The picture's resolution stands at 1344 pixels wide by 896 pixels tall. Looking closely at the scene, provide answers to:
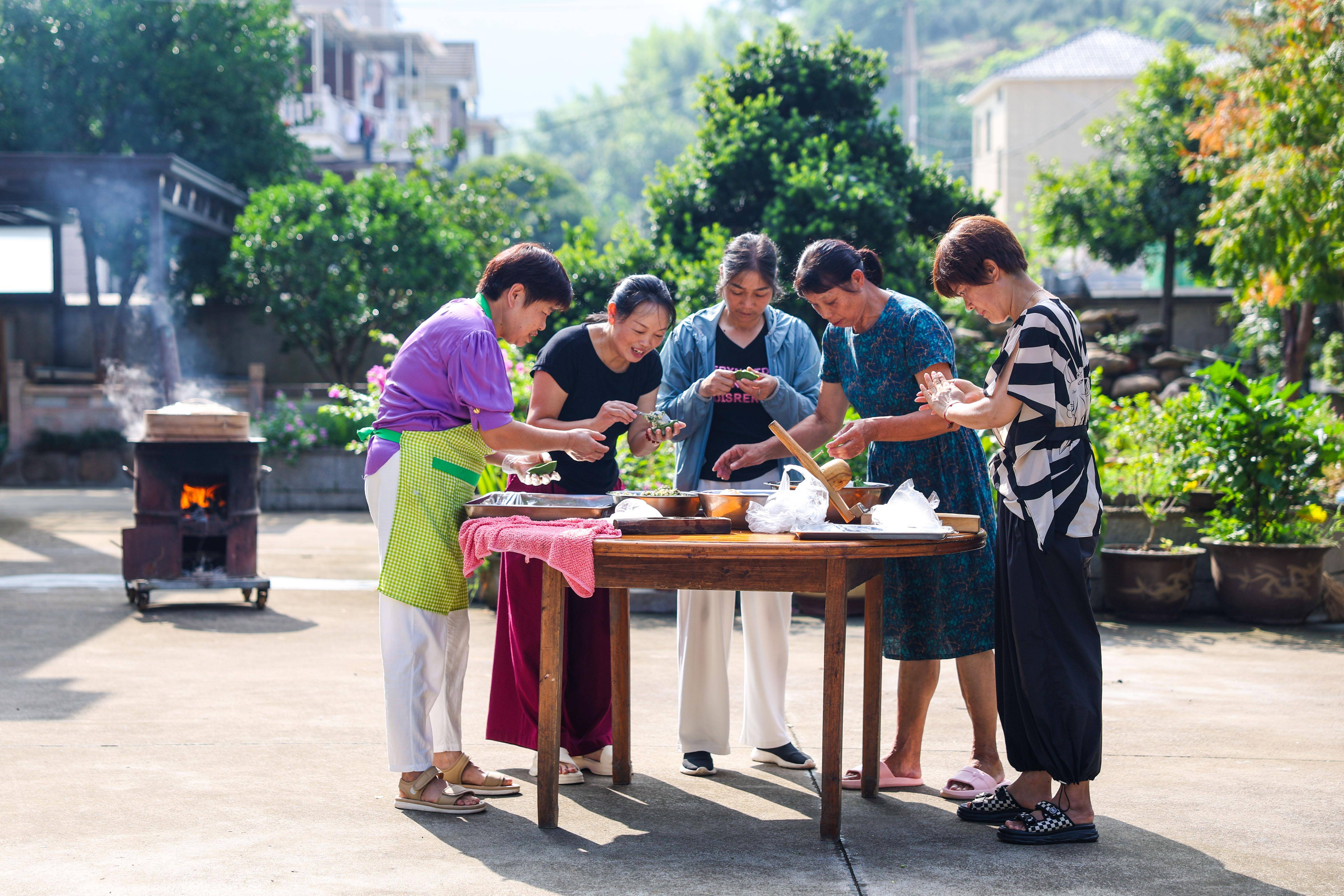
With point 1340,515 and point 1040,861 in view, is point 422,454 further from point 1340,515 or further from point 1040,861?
point 1340,515

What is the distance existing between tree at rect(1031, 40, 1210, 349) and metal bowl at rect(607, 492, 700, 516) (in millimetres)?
17119

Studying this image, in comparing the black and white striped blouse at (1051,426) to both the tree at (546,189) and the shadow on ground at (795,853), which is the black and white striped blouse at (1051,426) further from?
the tree at (546,189)

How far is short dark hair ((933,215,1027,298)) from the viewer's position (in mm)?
3576

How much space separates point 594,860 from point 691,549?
2.93 ft

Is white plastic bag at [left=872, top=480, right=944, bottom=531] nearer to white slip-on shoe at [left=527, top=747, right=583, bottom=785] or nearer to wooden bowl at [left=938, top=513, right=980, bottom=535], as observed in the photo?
wooden bowl at [left=938, top=513, right=980, bottom=535]

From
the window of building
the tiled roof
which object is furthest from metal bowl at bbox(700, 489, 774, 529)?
the tiled roof

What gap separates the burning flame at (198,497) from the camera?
7.27 meters

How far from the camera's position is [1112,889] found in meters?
3.12

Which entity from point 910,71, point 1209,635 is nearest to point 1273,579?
point 1209,635

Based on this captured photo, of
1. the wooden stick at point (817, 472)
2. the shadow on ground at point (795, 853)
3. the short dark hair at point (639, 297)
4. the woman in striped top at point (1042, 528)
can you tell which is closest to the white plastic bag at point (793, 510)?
the wooden stick at point (817, 472)

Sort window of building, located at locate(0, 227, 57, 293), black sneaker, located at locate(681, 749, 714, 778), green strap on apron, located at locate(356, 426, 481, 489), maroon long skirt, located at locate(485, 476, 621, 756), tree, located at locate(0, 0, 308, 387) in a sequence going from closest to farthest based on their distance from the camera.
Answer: green strap on apron, located at locate(356, 426, 481, 489) < maroon long skirt, located at locate(485, 476, 621, 756) < black sneaker, located at locate(681, 749, 714, 778) < tree, located at locate(0, 0, 308, 387) < window of building, located at locate(0, 227, 57, 293)

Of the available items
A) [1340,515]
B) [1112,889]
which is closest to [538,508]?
[1112,889]

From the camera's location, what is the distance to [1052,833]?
11.5 ft

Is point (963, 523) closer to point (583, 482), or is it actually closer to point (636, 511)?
point (636, 511)
